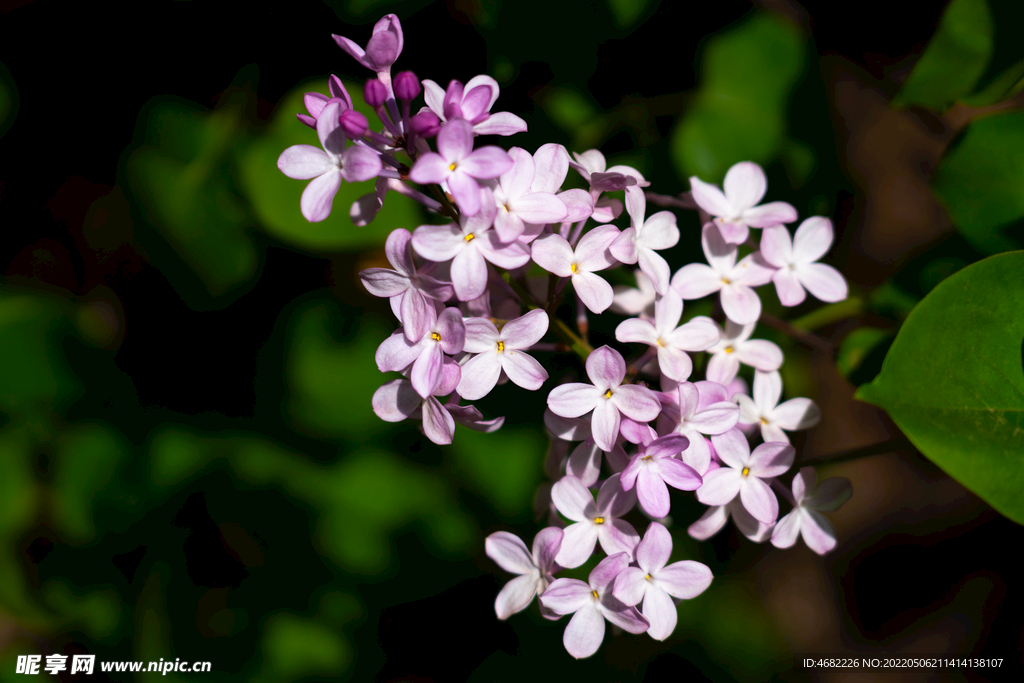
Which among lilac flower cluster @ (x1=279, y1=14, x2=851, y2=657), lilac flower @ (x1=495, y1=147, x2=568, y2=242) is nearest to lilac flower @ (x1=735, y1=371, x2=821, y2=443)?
lilac flower cluster @ (x1=279, y1=14, x2=851, y2=657)

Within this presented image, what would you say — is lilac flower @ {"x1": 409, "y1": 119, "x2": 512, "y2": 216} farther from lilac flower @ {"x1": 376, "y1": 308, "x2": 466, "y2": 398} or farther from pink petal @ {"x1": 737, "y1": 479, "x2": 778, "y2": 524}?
pink petal @ {"x1": 737, "y1": 479, "x2": 778, "y2": 524}

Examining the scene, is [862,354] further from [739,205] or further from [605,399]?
[605,399]

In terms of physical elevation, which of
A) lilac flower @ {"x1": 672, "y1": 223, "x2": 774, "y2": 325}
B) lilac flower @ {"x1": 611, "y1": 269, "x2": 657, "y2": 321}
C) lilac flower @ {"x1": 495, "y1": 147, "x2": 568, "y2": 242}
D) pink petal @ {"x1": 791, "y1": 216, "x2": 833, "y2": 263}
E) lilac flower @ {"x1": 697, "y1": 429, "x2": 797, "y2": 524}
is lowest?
lilac flower @ {"x1": 697, "y1": 429, "x2": 797, "y2": 524}

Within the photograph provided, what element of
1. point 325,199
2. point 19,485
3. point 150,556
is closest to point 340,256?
point 325,199

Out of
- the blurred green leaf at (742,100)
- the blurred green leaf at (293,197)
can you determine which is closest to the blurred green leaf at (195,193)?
the blurred green leaf at (293,197)

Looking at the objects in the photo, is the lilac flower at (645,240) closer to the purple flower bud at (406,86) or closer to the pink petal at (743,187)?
the pink petal at (743,187)
